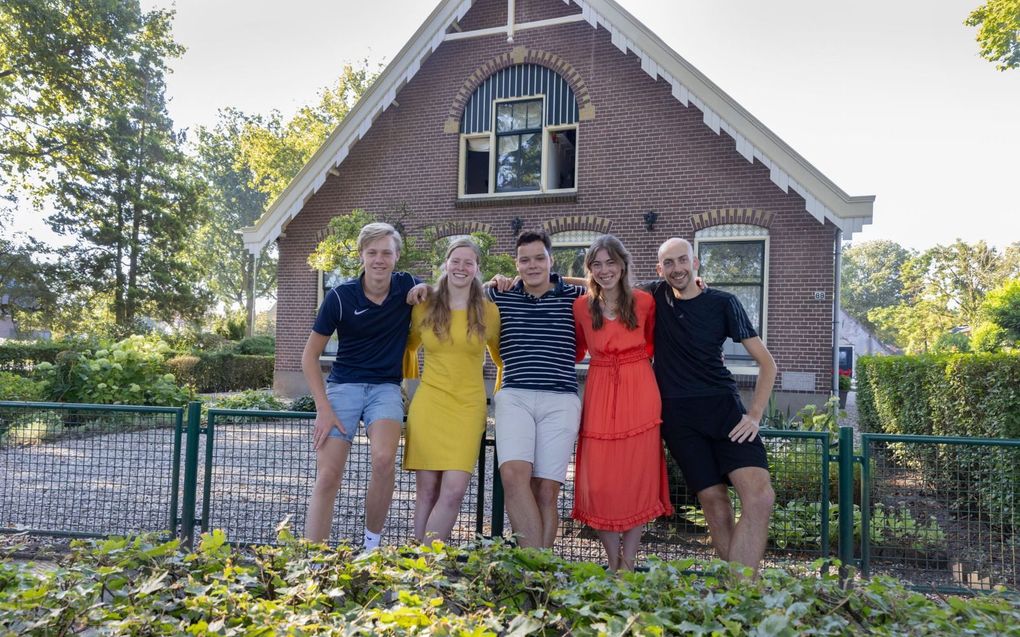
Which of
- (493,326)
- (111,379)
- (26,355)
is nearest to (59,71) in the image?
(26,355)

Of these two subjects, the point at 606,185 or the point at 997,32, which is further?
the point at 606,185

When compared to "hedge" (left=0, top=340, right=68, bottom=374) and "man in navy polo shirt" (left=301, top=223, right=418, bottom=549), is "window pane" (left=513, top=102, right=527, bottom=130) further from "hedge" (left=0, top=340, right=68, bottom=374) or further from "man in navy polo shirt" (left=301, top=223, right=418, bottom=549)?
"hedge" (left=0, top=340, right=68, bottom=374)

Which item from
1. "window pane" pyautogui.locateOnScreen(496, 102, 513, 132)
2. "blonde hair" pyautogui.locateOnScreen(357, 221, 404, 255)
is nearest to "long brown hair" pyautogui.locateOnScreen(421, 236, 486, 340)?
"blonde hair" pyautogui.locateOnScreen(357, 221, 404, 255)

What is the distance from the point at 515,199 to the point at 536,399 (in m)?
10.0

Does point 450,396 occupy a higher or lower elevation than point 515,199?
lower

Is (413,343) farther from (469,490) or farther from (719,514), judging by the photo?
(719,514)

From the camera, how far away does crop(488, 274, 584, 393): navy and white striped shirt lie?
11.3 ft

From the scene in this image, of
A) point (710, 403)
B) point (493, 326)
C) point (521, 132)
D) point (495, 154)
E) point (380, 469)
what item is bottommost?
point (380, 469)

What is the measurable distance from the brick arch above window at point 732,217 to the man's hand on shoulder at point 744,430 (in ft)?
29.4

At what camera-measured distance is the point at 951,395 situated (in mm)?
6066

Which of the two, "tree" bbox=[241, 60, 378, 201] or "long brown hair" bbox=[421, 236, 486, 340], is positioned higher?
"tree" bbox=[241, 60, 378, 201]

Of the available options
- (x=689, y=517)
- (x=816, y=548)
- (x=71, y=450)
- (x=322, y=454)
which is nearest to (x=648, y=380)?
(x=689, y=517)

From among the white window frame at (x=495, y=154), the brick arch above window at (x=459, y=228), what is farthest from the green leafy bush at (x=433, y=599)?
the brick arch above window at (x=459, y=228)

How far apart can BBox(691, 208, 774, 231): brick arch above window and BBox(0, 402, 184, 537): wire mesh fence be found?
9720 mm
